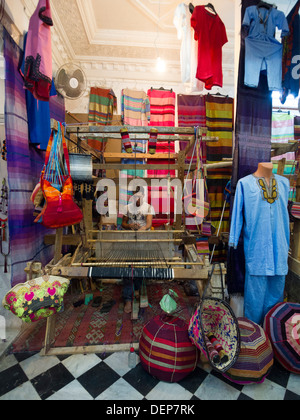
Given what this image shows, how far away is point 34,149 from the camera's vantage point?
2.89 meters

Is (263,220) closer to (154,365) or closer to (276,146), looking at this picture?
(276,146)

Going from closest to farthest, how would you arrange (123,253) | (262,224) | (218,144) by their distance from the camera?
(262,224) → (123,253) → (218,144)

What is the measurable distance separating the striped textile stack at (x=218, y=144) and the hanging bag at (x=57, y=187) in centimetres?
304

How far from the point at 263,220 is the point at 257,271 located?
58cm

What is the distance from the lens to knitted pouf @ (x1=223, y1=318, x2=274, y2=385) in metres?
1.88

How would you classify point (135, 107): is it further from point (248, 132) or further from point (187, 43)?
point (248, 132)

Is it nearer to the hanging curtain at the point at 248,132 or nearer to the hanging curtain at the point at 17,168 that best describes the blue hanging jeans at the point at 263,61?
the hanging curtain at the point at 248,132

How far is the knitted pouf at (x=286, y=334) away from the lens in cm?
205

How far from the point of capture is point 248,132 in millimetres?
2721

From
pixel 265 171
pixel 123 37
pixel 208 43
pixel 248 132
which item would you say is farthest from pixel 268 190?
pixel 123 37

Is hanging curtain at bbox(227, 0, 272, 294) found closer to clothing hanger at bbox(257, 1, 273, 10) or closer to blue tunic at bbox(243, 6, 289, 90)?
blue tunic at bbox(243, 6, 289, 90)

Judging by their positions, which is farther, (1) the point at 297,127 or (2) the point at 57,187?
(1) the point at 297,127

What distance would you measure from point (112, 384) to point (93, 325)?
96 cm
